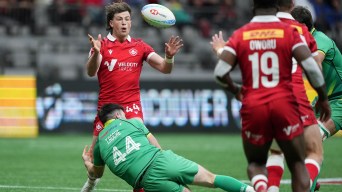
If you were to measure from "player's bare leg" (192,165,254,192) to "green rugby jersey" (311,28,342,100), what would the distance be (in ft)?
6.46

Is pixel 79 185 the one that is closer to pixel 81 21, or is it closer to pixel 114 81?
pixel 114 81

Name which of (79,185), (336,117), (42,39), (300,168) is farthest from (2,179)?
(42,39)

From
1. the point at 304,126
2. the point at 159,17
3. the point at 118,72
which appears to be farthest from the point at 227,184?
the point at 159,17

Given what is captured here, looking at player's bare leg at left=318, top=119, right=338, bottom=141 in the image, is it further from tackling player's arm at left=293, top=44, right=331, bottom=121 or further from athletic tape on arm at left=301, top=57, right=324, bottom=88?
athletic tape on arm at left=301, top=57, right=324, bottom=88

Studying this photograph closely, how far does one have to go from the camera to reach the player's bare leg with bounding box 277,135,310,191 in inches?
311

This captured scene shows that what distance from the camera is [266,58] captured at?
771 centimetres

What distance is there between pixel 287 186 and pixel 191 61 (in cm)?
1317

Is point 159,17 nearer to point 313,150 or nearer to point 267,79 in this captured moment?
point 313,150

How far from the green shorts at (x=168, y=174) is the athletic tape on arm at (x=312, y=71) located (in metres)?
1.72

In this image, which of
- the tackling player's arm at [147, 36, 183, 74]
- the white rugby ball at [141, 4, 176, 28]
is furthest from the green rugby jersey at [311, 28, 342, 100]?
the white rugby ball at [141, 4, 176, 28]

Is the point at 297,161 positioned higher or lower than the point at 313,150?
higher

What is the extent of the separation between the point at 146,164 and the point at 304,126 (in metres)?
1.67

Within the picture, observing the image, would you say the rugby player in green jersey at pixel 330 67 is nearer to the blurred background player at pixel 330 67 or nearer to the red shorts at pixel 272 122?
the blurred background player at pixel 330 67

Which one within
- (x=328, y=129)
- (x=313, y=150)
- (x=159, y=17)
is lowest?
(x=328, y=129)
